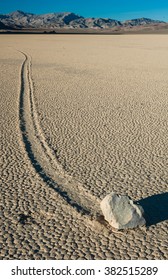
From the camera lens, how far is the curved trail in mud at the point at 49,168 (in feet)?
14.0

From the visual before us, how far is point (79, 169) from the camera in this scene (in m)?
5.21

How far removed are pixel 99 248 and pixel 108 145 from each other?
2.84 m

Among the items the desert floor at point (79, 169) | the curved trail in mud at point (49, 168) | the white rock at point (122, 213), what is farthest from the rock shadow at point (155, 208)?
the curved trail in mud at point (49, 168)

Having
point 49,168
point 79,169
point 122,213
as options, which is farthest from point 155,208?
point 49,168

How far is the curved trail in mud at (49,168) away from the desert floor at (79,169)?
11 millimetres

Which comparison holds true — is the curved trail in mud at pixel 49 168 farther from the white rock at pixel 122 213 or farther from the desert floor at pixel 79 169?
the white rock at pixel 122 213

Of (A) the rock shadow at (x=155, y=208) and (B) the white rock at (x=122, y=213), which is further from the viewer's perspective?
(A) the rock shadow at (x=155, y=208)

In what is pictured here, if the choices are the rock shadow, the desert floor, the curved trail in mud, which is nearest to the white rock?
the desert floor

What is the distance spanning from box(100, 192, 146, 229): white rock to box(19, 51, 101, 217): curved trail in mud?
31 centimetres

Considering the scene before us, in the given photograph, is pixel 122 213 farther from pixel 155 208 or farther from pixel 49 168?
pixel 49 168

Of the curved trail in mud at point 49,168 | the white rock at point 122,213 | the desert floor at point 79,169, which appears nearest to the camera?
the desert floor at point 79,169

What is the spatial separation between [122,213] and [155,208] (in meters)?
0.59

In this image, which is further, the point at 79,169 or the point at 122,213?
the point at 79,169

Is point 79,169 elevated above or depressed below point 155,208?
above
